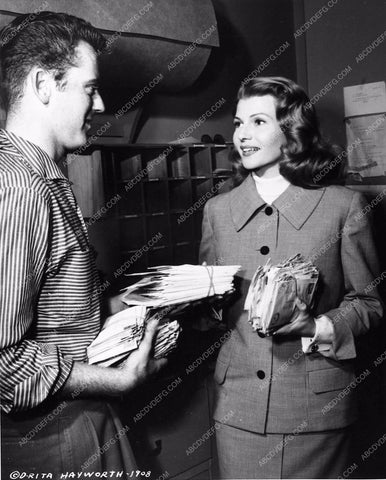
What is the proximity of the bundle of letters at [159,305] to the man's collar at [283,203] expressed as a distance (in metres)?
0.32

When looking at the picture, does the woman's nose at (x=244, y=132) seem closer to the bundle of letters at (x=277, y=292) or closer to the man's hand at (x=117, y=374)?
the bundle of letters at (x=277, y=292)

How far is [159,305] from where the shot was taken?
1399 millimetres

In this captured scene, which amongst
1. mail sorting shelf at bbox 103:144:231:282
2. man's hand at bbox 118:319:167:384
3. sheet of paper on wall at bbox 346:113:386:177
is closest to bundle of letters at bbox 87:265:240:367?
man's hand at bbox 118:319:167:384

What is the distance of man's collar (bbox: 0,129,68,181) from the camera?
125 cm

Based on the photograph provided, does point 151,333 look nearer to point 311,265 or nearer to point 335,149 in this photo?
point 311,265

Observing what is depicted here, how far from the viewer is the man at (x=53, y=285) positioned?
3.86ft

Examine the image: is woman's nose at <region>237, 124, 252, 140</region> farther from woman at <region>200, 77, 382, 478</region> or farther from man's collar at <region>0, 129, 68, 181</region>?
man's collar at <region>0, 129, 68, 181</region>

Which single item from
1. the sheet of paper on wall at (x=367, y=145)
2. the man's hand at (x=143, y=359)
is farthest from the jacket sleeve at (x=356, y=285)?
the sheet of paper on wall at (x=367, y=145)

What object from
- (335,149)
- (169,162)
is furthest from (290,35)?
(335,149)

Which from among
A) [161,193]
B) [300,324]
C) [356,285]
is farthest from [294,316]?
[161,193]

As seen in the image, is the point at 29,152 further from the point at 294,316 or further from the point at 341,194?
the point at 341,194

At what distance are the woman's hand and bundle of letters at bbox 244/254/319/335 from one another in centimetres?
2

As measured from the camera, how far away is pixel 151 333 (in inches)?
55.1

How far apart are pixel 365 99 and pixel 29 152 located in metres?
2.01
